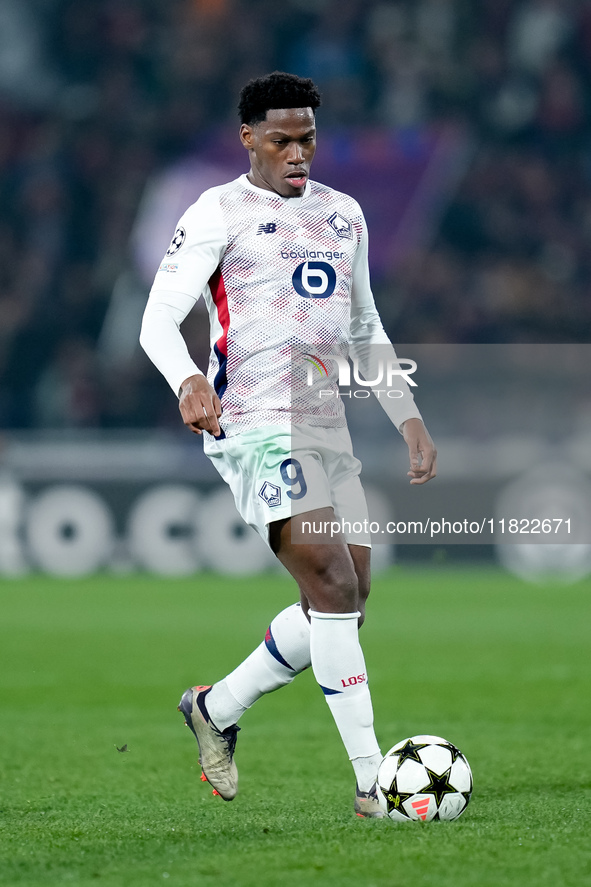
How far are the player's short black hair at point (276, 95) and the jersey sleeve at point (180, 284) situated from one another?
0.30m

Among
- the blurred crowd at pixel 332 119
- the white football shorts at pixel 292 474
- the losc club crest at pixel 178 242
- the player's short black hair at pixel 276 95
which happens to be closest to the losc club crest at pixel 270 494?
the white football shorts at pixel 292 474

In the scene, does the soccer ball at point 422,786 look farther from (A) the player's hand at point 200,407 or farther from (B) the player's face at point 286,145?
(B) the player's face at point 286,145

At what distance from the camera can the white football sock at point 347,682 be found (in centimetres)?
354

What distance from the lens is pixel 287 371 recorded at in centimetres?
366

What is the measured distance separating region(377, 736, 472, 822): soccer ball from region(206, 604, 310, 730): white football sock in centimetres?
48

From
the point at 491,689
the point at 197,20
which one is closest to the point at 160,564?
the point at 491,689

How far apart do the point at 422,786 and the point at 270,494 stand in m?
0.86

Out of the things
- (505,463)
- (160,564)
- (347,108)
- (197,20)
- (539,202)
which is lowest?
(160,564)

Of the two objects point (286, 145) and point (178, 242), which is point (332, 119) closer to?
point (286, 145)

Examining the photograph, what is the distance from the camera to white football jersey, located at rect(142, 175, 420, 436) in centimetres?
363

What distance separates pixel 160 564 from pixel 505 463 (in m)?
3.31

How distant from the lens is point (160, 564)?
1209 centimetres

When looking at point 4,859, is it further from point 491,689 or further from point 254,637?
point 254,637

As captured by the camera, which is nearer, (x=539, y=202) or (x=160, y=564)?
(x=160, y=564)
